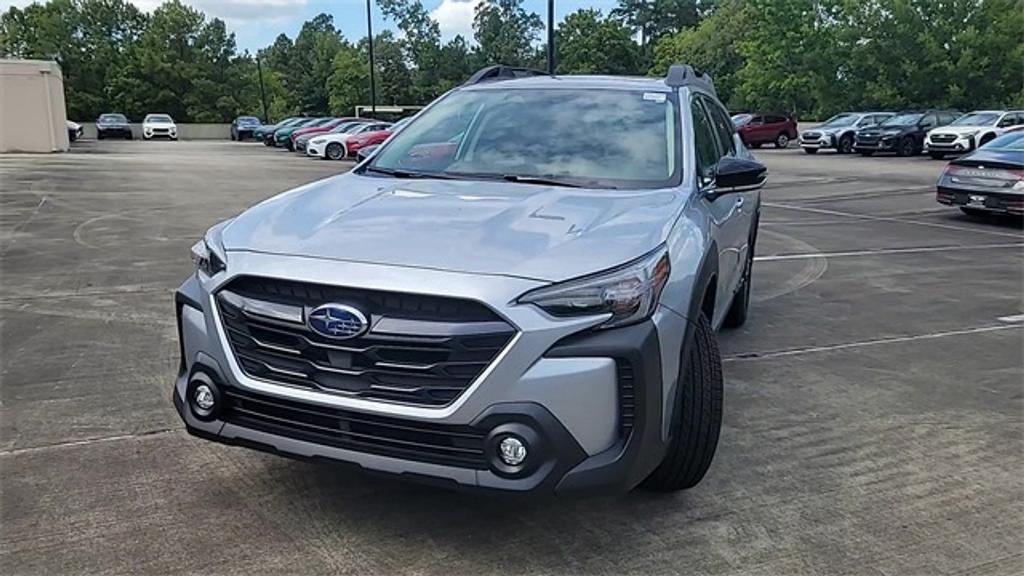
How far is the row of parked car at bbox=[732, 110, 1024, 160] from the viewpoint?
29469 mm

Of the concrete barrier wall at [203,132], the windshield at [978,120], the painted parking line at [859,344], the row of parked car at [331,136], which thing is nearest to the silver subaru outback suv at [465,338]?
the painted parking line at [859,344]

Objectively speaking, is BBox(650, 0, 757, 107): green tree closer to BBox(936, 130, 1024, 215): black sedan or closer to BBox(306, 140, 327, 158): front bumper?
Answer: BBox(306, 140, 327, 158): front bumper

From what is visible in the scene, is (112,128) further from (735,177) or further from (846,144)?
(735,177)

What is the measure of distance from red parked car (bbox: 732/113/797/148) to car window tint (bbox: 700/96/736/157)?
35.5 m

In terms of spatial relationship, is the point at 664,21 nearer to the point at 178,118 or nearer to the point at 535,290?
the point at 178,118

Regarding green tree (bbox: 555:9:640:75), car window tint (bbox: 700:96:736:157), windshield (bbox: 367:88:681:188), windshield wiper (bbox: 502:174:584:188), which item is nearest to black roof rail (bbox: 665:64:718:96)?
car window tint (bbox: 700:96:736:157)

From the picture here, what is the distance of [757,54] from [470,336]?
54023 millimetres

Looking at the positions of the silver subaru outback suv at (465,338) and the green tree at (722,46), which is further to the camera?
the green tree at (722,46)

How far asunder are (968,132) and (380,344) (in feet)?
103

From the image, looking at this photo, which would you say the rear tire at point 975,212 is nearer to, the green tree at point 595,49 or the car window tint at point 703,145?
the car window tint at point 703,145

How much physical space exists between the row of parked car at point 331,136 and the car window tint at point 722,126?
62.9ft

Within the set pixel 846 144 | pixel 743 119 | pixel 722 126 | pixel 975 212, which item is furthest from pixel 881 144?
pixel 722 126

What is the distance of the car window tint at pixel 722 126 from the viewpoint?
5285 millimetres

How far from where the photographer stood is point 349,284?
278 cm
